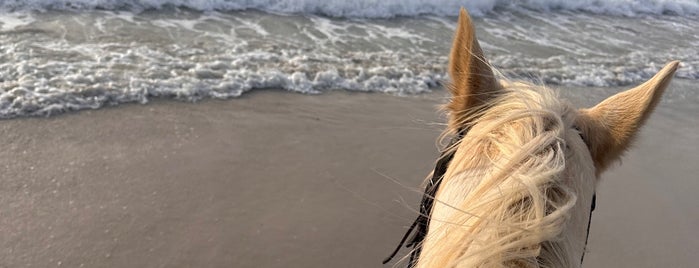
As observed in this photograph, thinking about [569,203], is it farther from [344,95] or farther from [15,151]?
[344,95]

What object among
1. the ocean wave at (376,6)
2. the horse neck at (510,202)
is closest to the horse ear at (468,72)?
the horse neck at (510,202)

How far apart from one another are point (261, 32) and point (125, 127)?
126 inches

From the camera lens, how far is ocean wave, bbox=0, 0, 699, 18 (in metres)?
7.17

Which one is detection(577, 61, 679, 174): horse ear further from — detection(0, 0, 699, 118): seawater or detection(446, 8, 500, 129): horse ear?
detection(0, 0, 699, 118): seawater

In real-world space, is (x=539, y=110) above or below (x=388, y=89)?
above

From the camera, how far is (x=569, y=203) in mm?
1079

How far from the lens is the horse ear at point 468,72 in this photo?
152 centimetres

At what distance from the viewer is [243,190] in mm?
3760

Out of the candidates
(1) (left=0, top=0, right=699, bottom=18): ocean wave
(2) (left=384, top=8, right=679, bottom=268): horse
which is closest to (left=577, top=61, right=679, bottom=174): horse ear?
(2) (left=384, top=8, right=679, bottom=268): horse

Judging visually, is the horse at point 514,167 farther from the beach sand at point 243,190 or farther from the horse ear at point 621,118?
the beach sand at point 243,190

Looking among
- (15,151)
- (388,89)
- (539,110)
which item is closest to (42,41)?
(15,151)

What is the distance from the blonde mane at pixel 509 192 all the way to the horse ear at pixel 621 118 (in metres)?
0.32

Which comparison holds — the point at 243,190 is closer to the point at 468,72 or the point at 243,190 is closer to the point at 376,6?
the point at 468,72

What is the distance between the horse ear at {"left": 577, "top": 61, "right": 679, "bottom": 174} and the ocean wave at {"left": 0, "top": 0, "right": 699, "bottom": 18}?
6.89 metres
